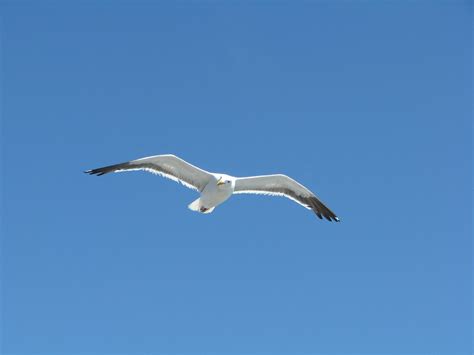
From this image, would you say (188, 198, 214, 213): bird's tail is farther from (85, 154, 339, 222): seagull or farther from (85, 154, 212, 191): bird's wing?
(85, 154, 212, 191): bird's wing

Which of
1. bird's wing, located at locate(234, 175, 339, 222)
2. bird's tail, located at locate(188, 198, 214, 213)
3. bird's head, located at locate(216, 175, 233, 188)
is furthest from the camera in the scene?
bird's wing, located at locate(234, 175, 339, 222)

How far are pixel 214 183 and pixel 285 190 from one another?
5.76 feet

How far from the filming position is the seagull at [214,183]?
13.2 m

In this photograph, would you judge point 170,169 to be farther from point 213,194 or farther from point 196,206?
point 213,194

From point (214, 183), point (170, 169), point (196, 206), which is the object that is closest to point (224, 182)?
point (214, 183)

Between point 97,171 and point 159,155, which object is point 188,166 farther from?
point 97,171

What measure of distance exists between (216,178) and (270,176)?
1.24 m

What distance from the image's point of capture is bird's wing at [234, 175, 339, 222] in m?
14.0

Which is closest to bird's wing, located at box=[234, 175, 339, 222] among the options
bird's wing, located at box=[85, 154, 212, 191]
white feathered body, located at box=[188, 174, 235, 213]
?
white feathered body, located at box=[188, 174, 235, 213]

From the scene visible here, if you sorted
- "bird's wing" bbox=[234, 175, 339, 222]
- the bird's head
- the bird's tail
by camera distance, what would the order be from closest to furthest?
the bird's head
the bird's tail
"bird's wing" bbox=[234, 175, 339, 222]

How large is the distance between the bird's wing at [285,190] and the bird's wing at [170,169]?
0.82 m

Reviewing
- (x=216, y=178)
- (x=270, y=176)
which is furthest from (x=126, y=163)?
(x=270, y=176)

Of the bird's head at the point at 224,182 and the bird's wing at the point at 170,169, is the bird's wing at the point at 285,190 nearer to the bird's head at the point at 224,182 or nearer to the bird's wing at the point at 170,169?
the bird's head at the point at 224,182

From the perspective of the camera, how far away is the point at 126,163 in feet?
43.5
